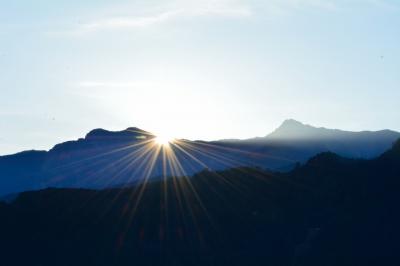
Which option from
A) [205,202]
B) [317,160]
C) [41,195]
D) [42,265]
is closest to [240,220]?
[205,202]

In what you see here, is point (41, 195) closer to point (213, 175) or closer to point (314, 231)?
point (213, 175)

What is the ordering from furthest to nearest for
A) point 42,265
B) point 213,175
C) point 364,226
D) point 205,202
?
point 213,175
point 205,202
point 42,265
point 364,226

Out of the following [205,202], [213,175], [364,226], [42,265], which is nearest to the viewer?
[364,226]

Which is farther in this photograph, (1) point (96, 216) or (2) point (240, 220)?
(1) point (96, 216)

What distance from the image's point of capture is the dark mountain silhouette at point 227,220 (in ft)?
360

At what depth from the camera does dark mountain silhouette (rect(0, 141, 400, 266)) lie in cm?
10969

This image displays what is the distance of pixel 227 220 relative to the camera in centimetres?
12438

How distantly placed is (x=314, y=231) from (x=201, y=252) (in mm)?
17449

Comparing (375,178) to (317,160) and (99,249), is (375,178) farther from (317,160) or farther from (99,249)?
(99,249)

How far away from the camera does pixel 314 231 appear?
113 metres

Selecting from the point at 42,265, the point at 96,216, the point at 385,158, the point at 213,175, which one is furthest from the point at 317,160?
the point at 42,265

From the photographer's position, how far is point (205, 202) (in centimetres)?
13125

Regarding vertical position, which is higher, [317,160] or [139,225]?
[317,160]

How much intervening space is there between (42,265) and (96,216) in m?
15.0
